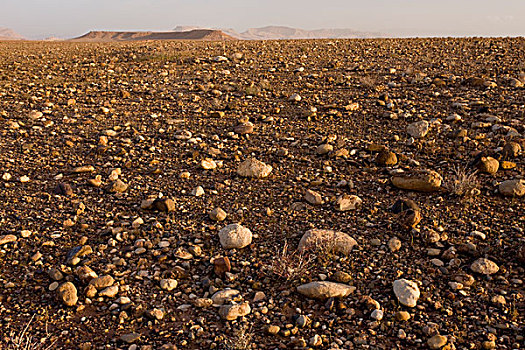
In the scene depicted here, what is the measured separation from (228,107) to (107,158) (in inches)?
96.4

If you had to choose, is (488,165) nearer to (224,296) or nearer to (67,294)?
(224,296)

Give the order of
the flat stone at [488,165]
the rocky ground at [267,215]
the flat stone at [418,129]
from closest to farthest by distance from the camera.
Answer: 1. the rocky ground at [267,215]
2. the flat stone at [488,165]
3. the flat stone at [418,129]

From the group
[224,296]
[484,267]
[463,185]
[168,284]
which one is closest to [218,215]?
[168,284]

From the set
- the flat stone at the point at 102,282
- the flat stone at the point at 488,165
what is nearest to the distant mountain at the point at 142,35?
the flat stone at the point at 488,165

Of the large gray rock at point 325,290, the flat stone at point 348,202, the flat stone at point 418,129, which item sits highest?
the flat stone at point 418,129

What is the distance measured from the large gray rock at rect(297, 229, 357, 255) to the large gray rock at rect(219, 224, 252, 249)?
0.47 metres

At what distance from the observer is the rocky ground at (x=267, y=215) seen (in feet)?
9.55

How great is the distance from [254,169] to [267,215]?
89cm

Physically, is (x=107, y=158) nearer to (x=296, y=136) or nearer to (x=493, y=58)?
(x=296, y=136)

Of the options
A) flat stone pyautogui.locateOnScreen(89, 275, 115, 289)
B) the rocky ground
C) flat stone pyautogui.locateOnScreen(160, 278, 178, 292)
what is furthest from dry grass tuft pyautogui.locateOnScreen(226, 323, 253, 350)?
flat stone pyautogui.locateOnScreen(89, 275, 115, 289)

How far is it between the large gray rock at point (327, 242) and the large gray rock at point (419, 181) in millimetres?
1234

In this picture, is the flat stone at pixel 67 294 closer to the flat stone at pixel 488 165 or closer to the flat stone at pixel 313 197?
the flat stone at pixel 313 197

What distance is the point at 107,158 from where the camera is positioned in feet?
17.7

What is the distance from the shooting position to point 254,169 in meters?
4.94
